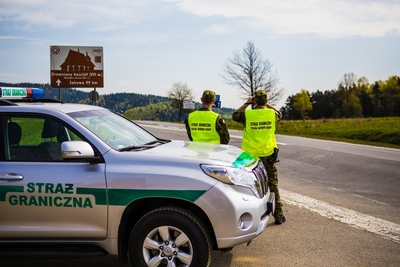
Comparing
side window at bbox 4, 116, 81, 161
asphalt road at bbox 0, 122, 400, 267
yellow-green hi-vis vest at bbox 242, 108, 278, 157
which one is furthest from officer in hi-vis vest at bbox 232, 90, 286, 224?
side window at bbox 4, 116, 81, 161

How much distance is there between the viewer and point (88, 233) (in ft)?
15.5

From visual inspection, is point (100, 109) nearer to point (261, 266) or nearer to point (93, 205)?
point (93, 205)

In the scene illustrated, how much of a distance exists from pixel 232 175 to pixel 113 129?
1577 millimetres

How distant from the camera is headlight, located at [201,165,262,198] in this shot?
468 cm

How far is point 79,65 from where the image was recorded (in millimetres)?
42500

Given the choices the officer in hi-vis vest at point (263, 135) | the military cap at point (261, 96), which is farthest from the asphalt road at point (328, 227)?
the military cap at point (261, 96)

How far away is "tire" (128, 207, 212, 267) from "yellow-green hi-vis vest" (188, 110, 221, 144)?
3.22 meters

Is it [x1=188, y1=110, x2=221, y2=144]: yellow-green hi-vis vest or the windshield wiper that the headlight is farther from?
[x1=188, y1=110, x2=221, y2=144]: yellow-green hi-vis vest

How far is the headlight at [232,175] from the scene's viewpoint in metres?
4.68

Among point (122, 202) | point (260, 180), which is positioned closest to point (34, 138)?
point (122, 202)

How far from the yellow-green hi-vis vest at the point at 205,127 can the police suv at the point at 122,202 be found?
267 cm

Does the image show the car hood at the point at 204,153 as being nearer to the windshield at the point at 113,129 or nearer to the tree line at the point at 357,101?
the windshield at the point at 113,129

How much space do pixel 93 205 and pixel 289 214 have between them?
403 cm

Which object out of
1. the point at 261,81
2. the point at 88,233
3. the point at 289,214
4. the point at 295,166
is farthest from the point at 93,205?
the point at 261,81
